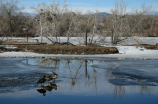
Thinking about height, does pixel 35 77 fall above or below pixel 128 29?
below

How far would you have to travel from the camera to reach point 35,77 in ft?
42.2

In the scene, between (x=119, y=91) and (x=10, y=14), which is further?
(x=10, y=14)

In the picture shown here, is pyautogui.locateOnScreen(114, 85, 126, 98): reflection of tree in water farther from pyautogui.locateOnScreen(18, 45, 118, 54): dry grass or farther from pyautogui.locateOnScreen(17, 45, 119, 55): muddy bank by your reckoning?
pyautogui.locateOnScreen(18, 45, 118, 54): dry grass

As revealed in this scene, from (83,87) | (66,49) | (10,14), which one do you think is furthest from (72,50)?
(10,14)

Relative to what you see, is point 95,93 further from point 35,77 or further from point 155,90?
point 35,77

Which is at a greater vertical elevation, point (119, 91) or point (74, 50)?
point (74, 50)

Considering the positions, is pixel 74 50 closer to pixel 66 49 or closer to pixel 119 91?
pixel 66 49

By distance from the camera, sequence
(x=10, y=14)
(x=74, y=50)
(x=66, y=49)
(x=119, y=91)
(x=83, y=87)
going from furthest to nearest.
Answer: (x=10, y=14) → (x=66, y=49) → (x=74, y=50) → (x=83, y=87) → (x=119, y=91)

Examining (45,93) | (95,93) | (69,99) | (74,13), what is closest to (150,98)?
(95,93)

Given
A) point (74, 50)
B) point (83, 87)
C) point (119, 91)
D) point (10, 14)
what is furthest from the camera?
point (10, 14)

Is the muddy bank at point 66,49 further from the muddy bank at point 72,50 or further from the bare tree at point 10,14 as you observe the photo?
the bare tree at point 10,14

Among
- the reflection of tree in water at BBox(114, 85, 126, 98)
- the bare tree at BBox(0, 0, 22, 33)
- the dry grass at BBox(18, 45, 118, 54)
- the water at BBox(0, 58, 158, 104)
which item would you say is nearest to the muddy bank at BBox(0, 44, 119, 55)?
the dry grass at BBox(18, 45, 118, 54)

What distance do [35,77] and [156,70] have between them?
22.6ft

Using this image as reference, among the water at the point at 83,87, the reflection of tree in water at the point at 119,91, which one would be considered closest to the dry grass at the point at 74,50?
the water at the point at 83,87
